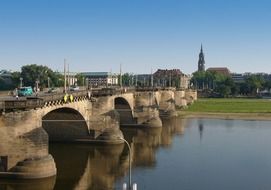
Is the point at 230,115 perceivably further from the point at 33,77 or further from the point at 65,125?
the point at 33,77

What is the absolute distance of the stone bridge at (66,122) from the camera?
37.7 meters

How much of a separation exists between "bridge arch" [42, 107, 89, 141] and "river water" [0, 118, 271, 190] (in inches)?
66.2

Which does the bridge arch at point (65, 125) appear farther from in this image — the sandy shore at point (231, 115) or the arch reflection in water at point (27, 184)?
the sandy shore at point (231, 115)

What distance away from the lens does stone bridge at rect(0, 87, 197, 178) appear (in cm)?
3766

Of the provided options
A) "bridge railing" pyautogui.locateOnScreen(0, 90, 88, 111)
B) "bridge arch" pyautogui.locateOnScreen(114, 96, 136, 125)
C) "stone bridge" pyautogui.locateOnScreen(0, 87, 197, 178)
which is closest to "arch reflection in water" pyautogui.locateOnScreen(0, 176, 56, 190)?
"stone bridge" pyautogui.locateOnScreen(0, 87, 197, 178)

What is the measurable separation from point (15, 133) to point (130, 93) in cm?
5026

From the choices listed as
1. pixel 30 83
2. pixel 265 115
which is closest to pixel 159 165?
pixel 265 115

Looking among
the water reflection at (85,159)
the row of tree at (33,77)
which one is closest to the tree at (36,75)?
the row of tree at (33,77)

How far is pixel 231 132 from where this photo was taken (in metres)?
75.8

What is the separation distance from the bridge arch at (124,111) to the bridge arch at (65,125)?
970 inches

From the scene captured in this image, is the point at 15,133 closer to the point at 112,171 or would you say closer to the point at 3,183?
the point at 3,183

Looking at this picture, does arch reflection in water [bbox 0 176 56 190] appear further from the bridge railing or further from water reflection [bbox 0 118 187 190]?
the bridge railing

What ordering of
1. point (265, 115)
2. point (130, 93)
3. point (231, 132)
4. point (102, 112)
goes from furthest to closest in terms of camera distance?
1. point (265, 115)
2. point (130, 93)
3. point (231, 132)
4. point (102, 112)

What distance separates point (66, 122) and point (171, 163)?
56.9 feet
